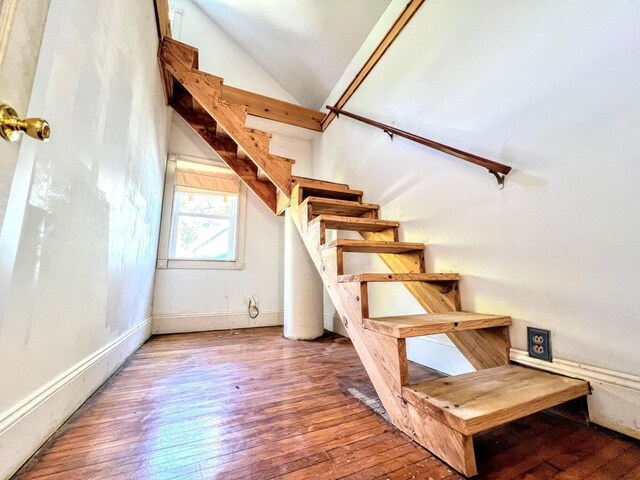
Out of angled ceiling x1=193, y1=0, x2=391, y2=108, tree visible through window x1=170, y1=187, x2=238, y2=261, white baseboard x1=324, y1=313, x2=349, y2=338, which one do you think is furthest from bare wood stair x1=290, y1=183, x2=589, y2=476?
angled ceiling x1=193, y1=0, x2=391, y2=108

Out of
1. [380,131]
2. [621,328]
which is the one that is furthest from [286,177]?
[621,328]

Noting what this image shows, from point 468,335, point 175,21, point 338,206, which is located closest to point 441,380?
point 468,335

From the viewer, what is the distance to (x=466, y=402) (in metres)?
0.85

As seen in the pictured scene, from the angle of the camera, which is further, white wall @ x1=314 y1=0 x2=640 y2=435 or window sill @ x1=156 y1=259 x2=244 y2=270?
window sill @ x1=156 y1=259 x2=244 y2=270

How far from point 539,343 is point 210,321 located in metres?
2.86

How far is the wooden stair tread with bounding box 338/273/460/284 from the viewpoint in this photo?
1.22 m

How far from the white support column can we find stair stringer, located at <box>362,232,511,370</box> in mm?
1069

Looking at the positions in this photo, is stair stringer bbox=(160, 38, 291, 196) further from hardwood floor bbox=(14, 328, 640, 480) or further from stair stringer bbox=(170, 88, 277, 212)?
hardwood floor bbox=(14, 328, 640, 480)

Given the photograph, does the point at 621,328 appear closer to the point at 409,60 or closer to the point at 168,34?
the point at 409,60

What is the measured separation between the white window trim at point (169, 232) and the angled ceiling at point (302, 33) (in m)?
1.53

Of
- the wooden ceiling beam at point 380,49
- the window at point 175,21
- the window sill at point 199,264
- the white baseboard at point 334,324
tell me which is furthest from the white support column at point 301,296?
the window at point 175,21

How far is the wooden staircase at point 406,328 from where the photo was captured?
32.8 inches

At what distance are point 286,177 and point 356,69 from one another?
1.44 m

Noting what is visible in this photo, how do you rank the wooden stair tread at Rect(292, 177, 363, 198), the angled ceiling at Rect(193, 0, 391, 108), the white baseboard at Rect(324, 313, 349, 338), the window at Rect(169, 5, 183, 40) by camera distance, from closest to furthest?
the wooden stair tread at Rect(292, 177, 363, 198), the angled ceiling at Rect(193, 0, 391, 108), the white baseboard at Rect(324, 313, 349, 338), the window at Rect(169, 5, 183, 40)
